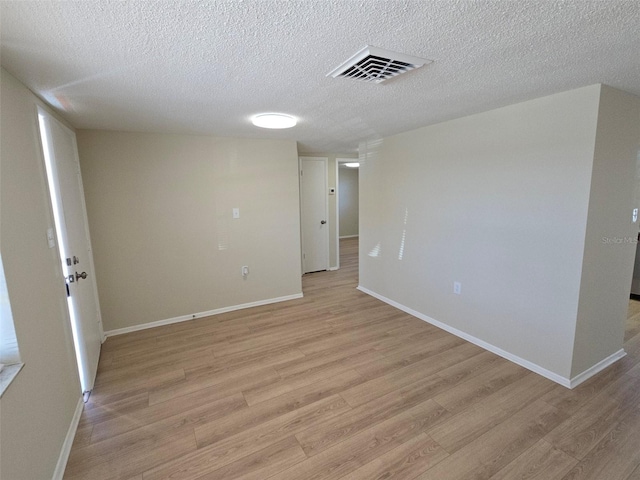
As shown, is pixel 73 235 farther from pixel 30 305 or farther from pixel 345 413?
pixel 345 413

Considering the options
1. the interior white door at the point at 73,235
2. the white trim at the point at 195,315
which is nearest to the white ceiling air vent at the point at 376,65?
the interior white door at the point at 73,235

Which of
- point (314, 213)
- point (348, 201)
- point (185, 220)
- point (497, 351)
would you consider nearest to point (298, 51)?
point (185, 220)

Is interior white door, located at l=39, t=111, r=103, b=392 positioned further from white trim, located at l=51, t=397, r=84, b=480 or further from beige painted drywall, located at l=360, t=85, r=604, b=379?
beige painted drywall, located at l=360, t=85, r=604, b=379

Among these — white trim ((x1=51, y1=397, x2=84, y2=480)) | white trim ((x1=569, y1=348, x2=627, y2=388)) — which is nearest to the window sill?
white trim ((x1=51, y1=397, x2=84, y2=480))

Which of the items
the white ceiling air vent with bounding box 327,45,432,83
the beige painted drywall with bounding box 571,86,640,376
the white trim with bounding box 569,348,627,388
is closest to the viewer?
the white ceiling air vent with bounding box 327,45,432,83

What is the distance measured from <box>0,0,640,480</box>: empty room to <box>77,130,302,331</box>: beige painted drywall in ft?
0.08

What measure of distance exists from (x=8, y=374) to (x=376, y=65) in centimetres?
225

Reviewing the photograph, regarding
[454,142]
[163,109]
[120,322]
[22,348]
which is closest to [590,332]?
[454,142]

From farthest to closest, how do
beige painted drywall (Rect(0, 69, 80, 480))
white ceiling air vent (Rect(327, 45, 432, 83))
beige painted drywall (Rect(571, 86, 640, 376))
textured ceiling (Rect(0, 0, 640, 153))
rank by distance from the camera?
beige painted drywall (Rect(571, 86, 640, 376)) < white ceiling air vent (Rect(327, 45, 432, 83)) < beige painted drywall (Rect(0, 69, 80, 480)) < textured ceiling (Rect(0, 0, 640, 153))

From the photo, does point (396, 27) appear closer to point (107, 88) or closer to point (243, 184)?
point (107, 88)

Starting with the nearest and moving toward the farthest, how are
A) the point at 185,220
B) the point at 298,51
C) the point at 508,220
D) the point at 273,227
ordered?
the point at 298,51, the point at 508,220, the point at 185,220, the point at 273,227

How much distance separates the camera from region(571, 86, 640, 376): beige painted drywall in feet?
6.66

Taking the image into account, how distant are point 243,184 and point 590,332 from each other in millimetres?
3681

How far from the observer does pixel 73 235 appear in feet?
7.72
